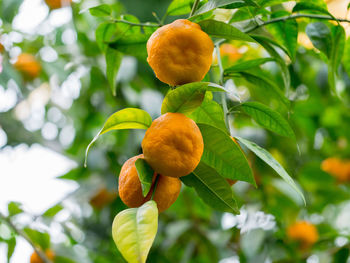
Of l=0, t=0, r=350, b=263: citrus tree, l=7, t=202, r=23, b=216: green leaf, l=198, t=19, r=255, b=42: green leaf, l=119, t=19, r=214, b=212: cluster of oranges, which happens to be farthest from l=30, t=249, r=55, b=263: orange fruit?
l=198, t=19, r=255, b=42: green leaf

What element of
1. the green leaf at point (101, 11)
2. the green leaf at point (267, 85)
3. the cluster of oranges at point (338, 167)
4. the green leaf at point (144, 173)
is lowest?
the cluster of oranges at point (338, 167)

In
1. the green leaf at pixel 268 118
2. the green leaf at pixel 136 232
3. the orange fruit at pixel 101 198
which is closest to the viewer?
the green leaf at pixel 136 232

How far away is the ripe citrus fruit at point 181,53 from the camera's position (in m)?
0.46

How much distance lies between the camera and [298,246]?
4.21 ft

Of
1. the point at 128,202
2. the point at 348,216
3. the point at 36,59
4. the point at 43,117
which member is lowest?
the point at 348,216

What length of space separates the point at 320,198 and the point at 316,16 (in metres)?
1.00

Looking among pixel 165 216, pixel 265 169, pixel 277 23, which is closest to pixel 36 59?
pixel 165 216

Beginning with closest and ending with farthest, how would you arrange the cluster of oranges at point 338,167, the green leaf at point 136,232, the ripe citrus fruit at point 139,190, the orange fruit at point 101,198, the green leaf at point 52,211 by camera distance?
1. the green leaf at point 136,232
2. the ripe citrus fruit at point 139,190
3. the green leaf at point 52,211
4. the orange fruit at point 101,198
5. the cluster of oranges at point 338,167

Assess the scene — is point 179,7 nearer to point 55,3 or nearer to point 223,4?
point 223,4

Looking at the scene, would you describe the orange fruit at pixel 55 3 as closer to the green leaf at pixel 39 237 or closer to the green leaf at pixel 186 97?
the green leaf at pixel 39 237

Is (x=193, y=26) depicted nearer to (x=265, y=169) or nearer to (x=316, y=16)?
(x=316, y=16)

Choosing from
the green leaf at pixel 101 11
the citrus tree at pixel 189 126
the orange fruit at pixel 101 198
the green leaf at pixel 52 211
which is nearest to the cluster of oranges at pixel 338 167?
the citrus tree at pixel 189 126

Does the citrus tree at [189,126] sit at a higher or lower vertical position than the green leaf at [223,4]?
lower

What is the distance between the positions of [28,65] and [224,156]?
3.81 feet
